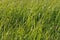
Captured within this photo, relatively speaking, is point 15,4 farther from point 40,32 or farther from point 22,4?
point 40,32

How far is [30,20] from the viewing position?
397 cm

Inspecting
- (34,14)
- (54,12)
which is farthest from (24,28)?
(54,12)

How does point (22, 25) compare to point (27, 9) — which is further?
point (27, 9)

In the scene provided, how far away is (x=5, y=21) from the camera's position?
4.06 metres

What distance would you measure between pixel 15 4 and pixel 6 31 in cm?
80

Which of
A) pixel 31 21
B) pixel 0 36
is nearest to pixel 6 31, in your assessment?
pixel 0 36

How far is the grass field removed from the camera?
12.1 feet

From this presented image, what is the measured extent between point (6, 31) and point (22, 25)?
31 centimetres

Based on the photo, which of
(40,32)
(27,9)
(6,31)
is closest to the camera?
(40,32)

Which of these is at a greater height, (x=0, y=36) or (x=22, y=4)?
(x=22, y=4)

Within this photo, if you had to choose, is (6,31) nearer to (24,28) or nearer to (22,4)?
(24,28)

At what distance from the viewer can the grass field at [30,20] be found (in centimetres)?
368

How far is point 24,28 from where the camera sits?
12.6ft

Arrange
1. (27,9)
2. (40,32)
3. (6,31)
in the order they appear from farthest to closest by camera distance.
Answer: (27,9)
(6,31)
(40,32)
